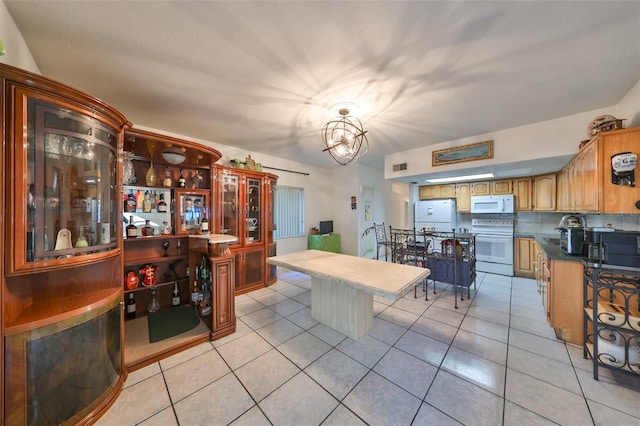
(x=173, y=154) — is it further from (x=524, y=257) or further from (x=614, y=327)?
(x=524, y=257)

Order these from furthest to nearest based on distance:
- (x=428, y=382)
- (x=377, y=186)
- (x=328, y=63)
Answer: (x=377, y=186)
(x=328, y=63)
(x=428, y=382)

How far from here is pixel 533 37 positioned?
1525 mm

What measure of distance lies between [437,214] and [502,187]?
4.39 ft

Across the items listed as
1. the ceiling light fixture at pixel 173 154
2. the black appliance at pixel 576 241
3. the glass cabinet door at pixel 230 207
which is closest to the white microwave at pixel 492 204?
the black appliance at pixel 576 241

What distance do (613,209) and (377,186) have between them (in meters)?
4.33

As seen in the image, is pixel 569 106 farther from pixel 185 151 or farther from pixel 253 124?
pixel 185 151

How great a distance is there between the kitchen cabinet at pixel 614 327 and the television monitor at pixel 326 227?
439cm

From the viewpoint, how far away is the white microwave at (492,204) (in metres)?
4.28

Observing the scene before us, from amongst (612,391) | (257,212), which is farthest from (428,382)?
(257,212)

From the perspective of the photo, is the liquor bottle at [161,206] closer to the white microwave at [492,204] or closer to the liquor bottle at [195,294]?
the liquor bottle at [195,294]

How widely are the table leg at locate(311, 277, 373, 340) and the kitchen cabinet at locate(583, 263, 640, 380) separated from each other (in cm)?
180

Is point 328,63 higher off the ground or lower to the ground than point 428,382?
higher

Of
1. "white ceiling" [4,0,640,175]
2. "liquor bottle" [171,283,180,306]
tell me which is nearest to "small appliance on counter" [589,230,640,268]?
"white ceiling" [4,0,640,175]

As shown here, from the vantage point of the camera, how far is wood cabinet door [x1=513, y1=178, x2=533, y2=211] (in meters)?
4.23
